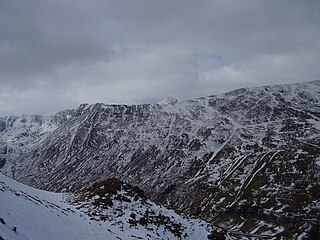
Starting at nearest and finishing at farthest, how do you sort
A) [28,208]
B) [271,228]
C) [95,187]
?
[28,208], [95,187], [271,228]

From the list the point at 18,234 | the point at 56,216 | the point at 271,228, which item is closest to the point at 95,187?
the point at 56,216

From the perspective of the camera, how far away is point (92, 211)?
5103cm

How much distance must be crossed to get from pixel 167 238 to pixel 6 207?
83.2 feet

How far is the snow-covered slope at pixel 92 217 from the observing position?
2639 cm

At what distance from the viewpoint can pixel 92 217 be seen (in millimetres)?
46781

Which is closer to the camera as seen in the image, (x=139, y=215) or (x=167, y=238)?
(x=167, y=238)

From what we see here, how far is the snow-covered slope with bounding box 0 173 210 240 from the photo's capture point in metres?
26.4

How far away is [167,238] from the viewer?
46.9 m

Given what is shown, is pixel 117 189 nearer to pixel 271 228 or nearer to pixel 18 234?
pixel 18 234

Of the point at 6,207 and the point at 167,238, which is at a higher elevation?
the point at 6,207

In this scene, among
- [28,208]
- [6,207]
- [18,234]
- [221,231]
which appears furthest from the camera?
[221,231]

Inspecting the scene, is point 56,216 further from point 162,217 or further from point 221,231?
point 221,231

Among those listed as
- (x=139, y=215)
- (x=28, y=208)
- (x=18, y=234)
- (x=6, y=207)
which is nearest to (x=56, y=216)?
(x=28, y=208)

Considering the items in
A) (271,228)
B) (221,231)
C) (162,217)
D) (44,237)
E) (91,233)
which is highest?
(44,237)
